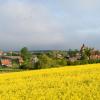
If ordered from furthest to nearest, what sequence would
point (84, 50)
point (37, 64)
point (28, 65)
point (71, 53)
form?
point (71, 53), point (84, 50), point (28, 65), point (37, 64)

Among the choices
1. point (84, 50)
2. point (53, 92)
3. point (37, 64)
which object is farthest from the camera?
point (84, 50)

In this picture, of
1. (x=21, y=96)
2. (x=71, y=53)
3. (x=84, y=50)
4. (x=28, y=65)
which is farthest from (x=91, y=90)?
(x=71, y=53)

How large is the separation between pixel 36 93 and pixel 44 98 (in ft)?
4.45

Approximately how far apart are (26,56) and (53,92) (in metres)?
119

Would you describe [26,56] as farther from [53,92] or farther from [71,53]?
[53,92]

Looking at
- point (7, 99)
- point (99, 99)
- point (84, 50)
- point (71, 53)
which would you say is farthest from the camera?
point (71, 53)

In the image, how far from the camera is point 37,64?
2717 inches

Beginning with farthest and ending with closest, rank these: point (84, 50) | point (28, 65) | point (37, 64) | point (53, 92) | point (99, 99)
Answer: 1. point (84, 50)
2. point (28, 65)
3. point (37, 64)
4. point (53, 92)
5. point (99, 99)

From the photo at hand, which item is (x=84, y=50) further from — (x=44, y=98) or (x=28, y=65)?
(x=44, y=98)

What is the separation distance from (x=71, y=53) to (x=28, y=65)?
276 feet

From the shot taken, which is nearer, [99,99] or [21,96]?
[99,99]

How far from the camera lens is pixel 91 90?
13.1 metres

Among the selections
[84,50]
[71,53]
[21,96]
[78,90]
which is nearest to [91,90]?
[78,90]

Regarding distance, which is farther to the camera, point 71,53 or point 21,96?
point 71,53
